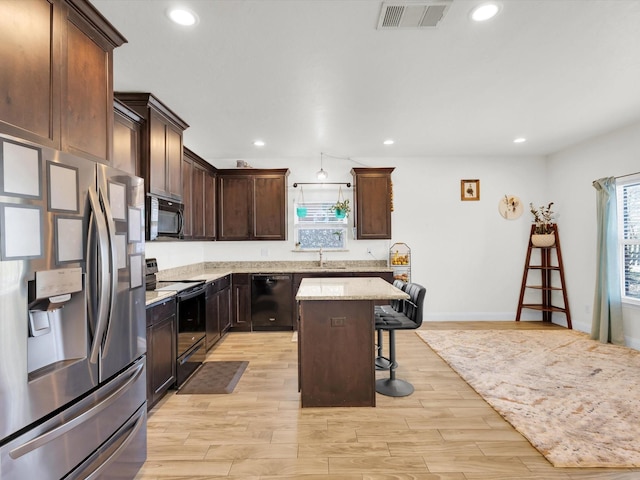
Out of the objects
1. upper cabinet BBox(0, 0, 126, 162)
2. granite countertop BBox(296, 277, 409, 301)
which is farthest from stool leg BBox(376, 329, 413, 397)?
upper cabinet BBox(0, 0, 126, 162)

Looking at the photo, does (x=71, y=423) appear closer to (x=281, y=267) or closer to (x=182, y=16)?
(x=182, y=16)

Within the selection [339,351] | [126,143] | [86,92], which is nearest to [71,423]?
[86,92]

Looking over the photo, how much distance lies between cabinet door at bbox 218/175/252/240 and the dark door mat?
212 cm

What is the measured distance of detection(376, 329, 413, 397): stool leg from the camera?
2.79 m

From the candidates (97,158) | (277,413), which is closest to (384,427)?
(277,413)

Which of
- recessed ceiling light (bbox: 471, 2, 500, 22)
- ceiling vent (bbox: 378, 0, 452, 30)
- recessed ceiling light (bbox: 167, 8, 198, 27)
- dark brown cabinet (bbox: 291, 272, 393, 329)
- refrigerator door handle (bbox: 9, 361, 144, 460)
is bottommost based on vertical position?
refrigerator door handle (bbox: 9, 361, 144, 460)

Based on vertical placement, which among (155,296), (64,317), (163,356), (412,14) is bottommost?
(163,356)

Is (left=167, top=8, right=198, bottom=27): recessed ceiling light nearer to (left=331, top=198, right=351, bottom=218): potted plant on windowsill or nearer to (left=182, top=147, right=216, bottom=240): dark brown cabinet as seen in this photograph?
(left=182, top=147, right=216, bottom=240): dark brown cabinet

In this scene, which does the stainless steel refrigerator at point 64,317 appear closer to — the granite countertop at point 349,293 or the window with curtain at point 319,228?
the granite countertop at point 349,293

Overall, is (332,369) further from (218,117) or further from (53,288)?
(218,117)

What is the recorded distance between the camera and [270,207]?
199 inches

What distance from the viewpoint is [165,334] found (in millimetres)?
2666

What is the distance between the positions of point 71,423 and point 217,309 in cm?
281

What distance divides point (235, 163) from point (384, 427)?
446 cm
